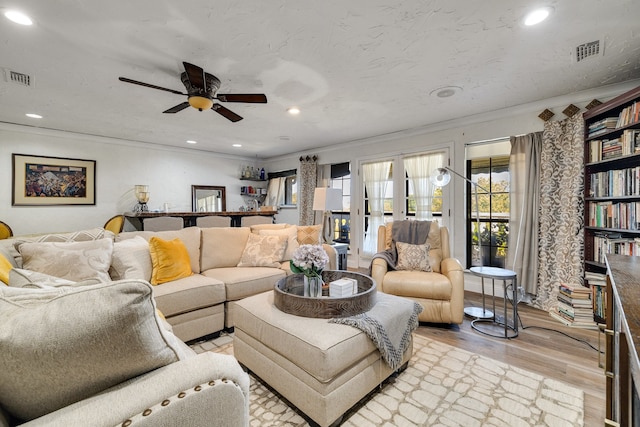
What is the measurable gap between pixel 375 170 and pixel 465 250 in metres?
1.99

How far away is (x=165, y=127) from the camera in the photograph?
14.3ft

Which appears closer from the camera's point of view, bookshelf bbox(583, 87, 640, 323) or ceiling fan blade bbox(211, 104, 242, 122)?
bookshelf bbox(583, 87, 640, 323)

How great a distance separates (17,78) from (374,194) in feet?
15.2

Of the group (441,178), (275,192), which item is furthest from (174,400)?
(275,192)

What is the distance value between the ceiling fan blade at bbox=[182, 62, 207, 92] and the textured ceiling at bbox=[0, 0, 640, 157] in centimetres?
21

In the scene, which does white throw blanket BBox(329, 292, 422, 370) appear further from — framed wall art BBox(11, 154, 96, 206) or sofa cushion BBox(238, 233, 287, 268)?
framed wall art BBox(11, 154, 96, 206)

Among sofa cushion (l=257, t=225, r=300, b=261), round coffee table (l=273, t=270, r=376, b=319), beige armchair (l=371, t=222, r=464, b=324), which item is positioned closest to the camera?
round coffee table (l=273, t=270, r=376, b=319)

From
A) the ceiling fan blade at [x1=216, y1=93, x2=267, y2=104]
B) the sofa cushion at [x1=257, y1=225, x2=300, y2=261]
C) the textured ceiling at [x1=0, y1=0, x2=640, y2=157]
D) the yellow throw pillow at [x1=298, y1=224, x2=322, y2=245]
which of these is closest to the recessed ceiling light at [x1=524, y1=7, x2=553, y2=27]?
the textured ceiling at [x1=0, y1=0, x2=640, y2=157]

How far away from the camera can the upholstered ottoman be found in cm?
142

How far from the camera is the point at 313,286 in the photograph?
208cm

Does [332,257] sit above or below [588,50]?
below

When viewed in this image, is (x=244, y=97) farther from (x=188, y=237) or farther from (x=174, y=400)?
(x=174, y=400)

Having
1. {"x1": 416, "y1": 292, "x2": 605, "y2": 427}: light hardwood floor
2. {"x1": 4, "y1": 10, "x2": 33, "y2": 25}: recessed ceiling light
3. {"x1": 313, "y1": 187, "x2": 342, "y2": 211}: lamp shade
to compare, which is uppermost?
{"x1": 4, "y1": 10, "x2": 33, "y2": 25}: recessed ceiling light

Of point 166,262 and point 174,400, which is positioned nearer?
point 174,400
